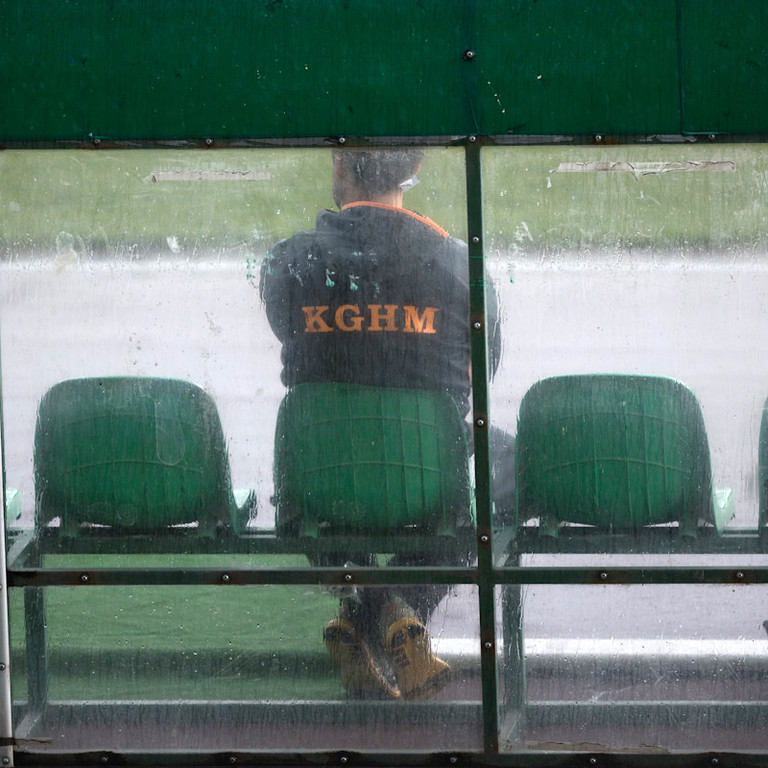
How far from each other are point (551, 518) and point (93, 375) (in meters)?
1.14

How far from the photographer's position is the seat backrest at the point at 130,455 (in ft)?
8.03

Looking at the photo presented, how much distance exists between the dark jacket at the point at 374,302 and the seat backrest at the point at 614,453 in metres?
0.20

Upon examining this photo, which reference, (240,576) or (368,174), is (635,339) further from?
(240,576)

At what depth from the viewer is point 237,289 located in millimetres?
2416

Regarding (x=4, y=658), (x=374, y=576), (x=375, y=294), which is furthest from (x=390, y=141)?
(x=4, y=658)

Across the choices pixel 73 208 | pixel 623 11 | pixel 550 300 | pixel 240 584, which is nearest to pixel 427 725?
pixel 240 584

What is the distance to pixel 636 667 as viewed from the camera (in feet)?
8.00

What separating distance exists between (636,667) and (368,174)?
1.32 metres

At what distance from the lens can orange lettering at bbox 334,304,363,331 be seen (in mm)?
2428

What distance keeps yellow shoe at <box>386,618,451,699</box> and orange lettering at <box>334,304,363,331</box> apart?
2.33 ft

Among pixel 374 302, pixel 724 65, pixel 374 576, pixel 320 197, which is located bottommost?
pixel 374 576

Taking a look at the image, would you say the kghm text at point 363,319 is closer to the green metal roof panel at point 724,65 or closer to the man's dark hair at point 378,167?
the man's dark hair at point 378,167

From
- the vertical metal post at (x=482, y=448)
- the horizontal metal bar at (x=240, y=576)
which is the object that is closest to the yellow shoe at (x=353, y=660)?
the horizontal metal bar at (x=240, y=576)

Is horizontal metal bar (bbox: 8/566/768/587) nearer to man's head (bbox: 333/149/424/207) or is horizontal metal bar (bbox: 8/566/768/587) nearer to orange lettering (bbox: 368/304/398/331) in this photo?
orange lettering (bbox: 368/304/398/331)
